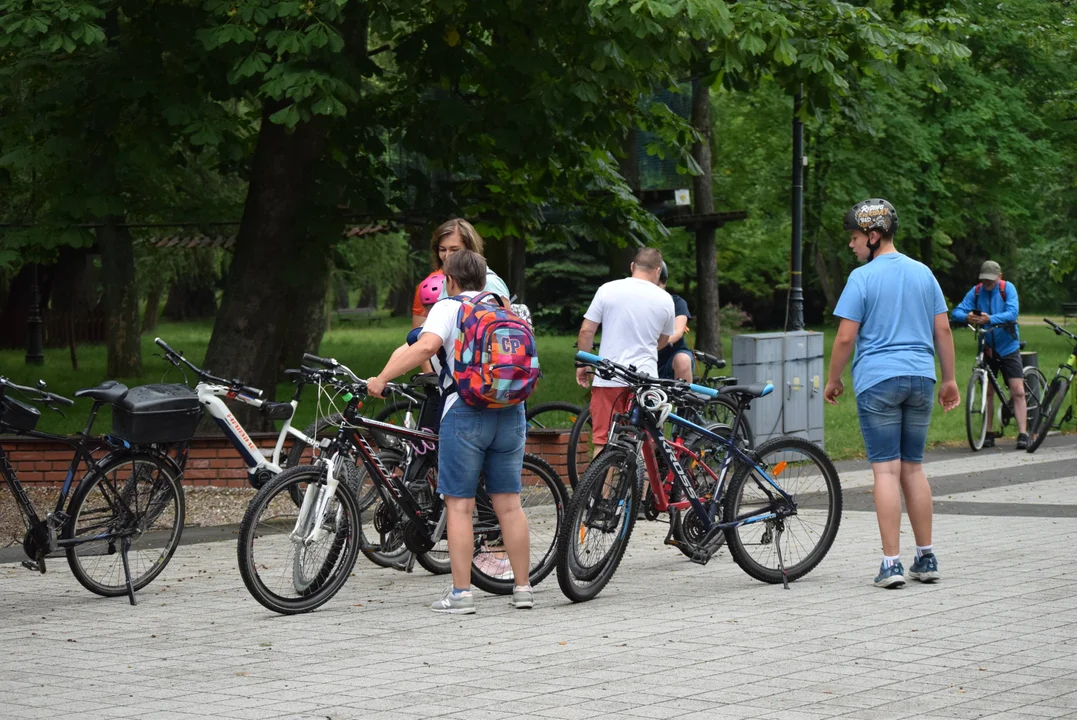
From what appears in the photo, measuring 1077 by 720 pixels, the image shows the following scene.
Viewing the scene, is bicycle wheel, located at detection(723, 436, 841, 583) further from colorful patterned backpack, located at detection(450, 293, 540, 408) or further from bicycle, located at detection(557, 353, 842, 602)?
colorful patterned backpack, located at detection(450, 293, 540, 408)

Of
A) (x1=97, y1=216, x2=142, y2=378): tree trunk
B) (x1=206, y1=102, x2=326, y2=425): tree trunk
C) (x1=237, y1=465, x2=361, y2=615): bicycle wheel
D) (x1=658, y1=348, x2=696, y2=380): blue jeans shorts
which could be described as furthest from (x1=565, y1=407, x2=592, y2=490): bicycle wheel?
(x1=97, y1=216, x2=142, y2=378): tree trunk

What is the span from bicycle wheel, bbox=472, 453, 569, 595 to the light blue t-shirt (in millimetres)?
1653

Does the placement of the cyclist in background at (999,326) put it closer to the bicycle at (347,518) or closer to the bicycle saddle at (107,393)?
the bicycle at (347,518)

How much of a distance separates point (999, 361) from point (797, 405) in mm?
2613

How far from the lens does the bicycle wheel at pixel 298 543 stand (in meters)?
7.27

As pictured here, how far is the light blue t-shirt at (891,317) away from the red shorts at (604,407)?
200cm

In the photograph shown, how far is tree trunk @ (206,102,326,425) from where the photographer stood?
14.1 metres

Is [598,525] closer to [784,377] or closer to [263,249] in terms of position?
[784,377]

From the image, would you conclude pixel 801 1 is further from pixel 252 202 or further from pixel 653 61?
pixel 252 202

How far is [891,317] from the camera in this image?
26.5 ft

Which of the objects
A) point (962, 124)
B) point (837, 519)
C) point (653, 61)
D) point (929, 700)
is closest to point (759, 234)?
point (962, 124)

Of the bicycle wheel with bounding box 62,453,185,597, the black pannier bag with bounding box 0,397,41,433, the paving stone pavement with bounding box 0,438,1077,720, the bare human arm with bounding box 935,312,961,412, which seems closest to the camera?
the paving stone pavement with bounding box 0,438,1077,720

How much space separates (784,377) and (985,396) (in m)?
2.64

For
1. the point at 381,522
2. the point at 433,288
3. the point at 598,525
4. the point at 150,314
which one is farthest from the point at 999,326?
the point at 150,314
